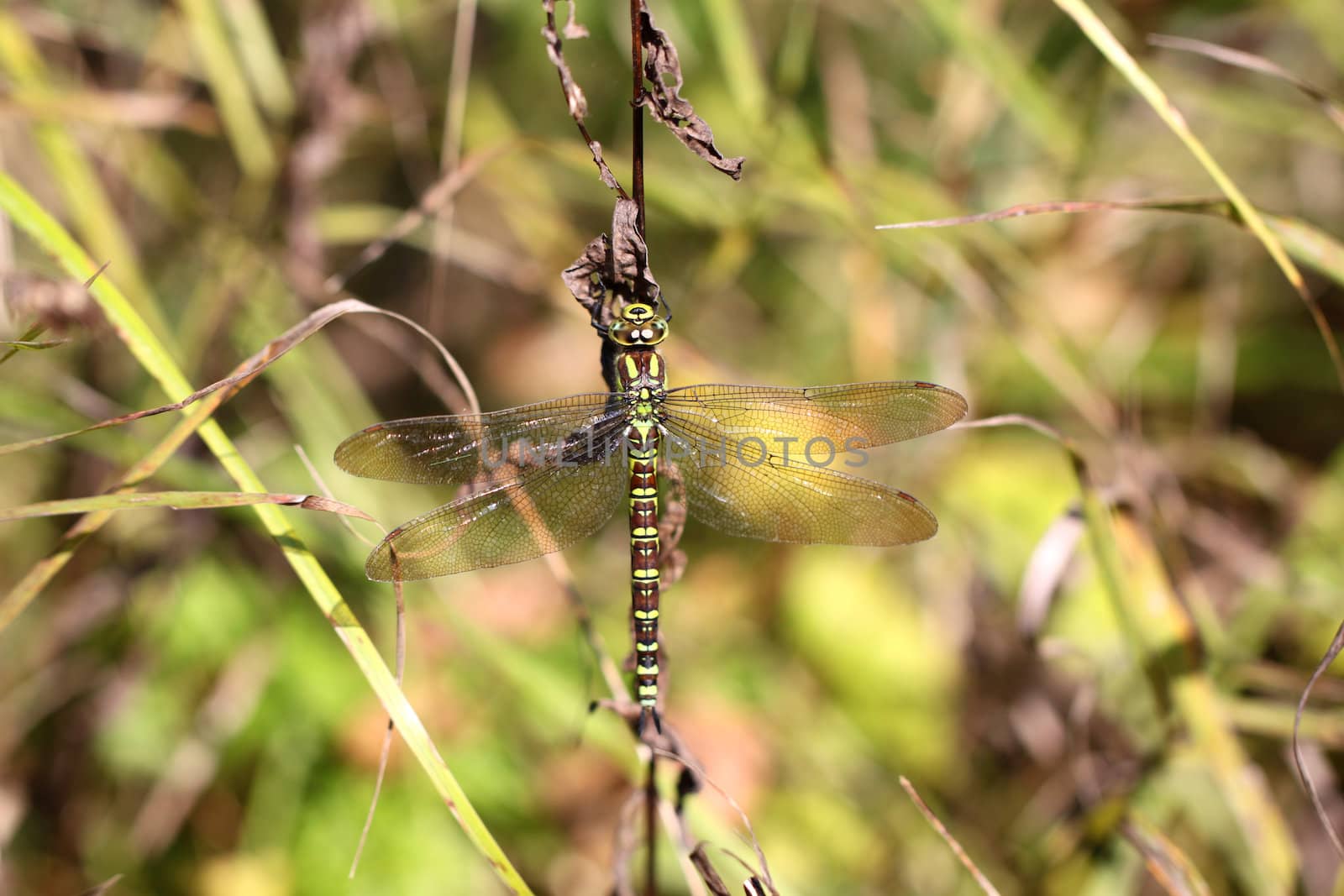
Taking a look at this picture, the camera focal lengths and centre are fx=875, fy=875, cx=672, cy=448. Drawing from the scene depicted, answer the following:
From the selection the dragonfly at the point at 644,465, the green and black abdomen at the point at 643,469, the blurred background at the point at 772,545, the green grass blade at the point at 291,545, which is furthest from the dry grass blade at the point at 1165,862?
the green grass blade at the point at 291,545

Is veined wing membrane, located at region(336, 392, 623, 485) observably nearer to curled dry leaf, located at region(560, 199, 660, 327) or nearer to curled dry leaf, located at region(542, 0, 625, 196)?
curled dry leaf, located at region(560, 199, 660, 327)

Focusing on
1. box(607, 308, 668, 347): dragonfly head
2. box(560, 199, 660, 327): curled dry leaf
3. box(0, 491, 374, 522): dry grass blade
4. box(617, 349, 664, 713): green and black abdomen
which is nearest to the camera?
box(0, 491, 374, 522): dry grass blade

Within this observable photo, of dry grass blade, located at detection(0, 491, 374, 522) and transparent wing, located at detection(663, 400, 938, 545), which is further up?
transparent wing, located at detection(663, 400, 938, 545)

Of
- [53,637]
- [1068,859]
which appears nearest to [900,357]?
[1068,859]

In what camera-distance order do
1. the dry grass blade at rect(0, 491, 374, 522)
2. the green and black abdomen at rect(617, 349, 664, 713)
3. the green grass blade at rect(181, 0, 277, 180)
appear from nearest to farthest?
the dry grass blade at rect(0, 491, 374, 522) → the green and black abdomen at rect(617, 349, 664, 713) → the green grass blade at rect(181, 0, 277, 180)

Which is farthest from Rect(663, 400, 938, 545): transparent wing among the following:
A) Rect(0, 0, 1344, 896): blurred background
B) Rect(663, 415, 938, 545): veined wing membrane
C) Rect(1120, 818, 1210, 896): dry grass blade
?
Rect(1120, 818, 1210, 896): dry grass blade

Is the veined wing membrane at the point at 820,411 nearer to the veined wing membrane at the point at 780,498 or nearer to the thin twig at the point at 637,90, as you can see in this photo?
the veined wing membrane at the point at 780,498
